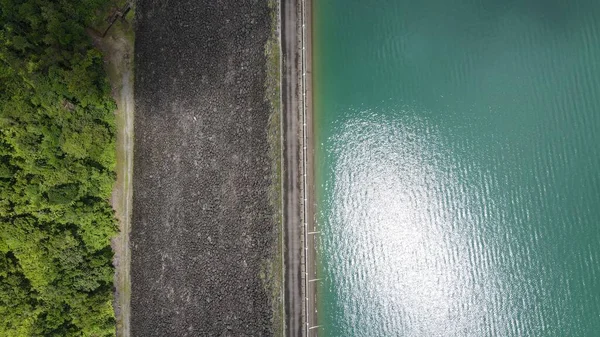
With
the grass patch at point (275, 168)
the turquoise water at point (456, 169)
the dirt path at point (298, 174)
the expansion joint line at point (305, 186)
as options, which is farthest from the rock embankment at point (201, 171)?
the turquoise water at point (456, 169)

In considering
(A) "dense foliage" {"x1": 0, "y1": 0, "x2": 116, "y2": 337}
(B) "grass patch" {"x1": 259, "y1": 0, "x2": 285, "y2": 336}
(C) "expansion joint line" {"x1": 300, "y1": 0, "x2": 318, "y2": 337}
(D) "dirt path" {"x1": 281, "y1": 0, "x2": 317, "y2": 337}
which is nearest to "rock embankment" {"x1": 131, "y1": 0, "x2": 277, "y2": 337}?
(B) "grass patch" {"x1": 259, "y1": 0, "x2": 285, "y2": 336}

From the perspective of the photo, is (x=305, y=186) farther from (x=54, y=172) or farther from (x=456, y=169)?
(x=54, y=172)

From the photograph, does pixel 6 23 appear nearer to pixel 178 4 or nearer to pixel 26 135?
pixel 26 135

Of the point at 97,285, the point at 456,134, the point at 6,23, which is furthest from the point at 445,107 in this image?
the point at 6,23

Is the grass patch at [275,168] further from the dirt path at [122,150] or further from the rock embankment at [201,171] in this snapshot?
the dirt path at [122,150]

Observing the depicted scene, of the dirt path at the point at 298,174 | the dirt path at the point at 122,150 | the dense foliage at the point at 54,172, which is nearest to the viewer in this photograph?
the dirt path at the point at 298,174
